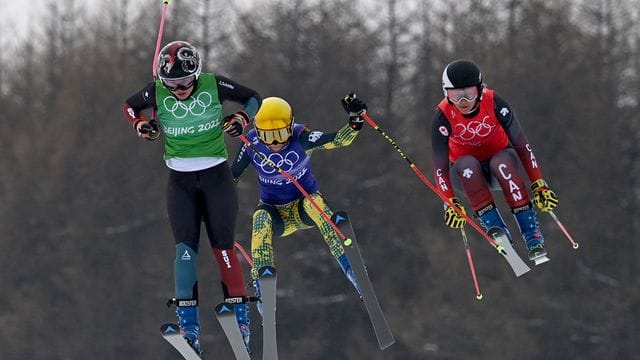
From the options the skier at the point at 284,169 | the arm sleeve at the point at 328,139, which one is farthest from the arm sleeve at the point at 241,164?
the arm sleeve at the point at 328,139

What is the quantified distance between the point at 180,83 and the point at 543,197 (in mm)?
3724

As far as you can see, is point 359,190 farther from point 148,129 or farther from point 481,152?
point 148,129

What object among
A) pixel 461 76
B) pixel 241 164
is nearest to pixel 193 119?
pixel 241 164

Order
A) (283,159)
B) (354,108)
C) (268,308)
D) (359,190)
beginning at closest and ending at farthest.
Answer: (268,308)
(354,108)
(283,159)
(359,190)

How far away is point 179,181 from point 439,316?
24432mm

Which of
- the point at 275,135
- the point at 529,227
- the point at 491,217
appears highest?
the point at 275,135

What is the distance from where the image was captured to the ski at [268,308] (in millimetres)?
12656

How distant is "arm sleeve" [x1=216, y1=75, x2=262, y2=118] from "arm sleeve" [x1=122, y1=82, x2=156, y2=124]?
0.59 m

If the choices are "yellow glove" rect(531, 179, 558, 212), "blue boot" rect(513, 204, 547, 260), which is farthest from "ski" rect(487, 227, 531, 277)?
"yellow glove" rect(531, 179, 558, 212)

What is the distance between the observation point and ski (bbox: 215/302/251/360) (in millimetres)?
12141

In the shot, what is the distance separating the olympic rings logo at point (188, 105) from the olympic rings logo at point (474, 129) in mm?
2549

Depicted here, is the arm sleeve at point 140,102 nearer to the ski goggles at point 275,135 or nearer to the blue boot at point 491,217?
the ski goggles at point 275,135

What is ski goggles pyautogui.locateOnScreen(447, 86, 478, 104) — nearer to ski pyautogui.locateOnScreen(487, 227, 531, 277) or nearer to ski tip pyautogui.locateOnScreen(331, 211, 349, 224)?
ski pyautogui.locateOnScreen(487, 227, 531, 277)

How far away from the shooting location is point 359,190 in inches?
1455
